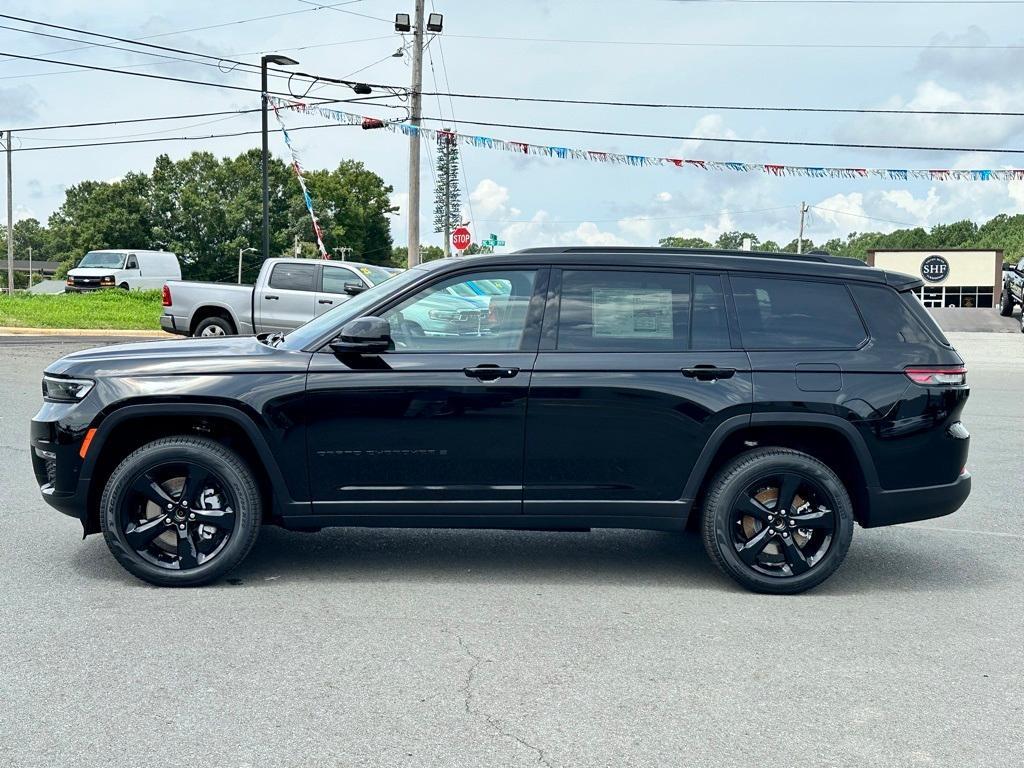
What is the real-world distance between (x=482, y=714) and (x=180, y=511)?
2.22 metres

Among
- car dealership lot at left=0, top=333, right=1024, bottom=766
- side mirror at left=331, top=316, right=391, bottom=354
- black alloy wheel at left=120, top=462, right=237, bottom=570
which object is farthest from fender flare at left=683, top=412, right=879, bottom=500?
black alloy wheel at left=120, top=462, right=237, bottom=570

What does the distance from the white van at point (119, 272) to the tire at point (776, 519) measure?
1226 inches

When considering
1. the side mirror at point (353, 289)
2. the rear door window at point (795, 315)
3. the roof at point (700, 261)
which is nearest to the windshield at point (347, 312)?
the roof at point (700, 261)

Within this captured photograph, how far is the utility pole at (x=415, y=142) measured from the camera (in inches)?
1044

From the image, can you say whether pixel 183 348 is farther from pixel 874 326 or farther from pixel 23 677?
pixel 874 326

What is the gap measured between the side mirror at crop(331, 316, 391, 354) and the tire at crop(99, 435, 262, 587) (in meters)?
0.80

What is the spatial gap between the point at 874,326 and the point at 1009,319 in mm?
36977

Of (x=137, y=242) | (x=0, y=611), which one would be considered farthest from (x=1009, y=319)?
(x=137, y=242)

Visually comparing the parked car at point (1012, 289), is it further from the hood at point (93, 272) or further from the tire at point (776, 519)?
the tire at point (776, 519)

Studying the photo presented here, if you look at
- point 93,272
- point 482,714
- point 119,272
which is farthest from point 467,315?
point 93,272

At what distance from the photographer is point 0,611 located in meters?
4.72

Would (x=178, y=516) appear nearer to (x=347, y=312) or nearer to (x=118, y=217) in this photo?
(x=347, y=312)

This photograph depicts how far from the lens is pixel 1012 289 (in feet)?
121

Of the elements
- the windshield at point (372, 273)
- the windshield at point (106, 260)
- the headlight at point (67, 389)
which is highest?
the windshield at point (106, 260)
